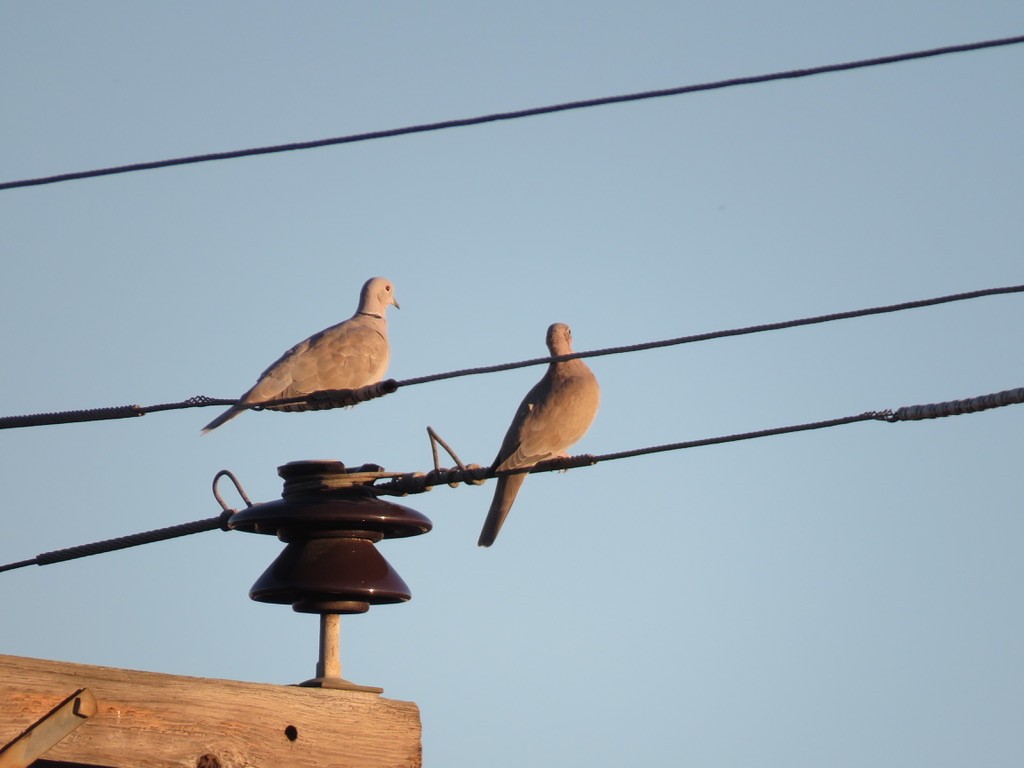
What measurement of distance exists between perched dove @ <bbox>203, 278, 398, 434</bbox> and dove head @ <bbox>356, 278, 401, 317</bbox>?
0.73 metres

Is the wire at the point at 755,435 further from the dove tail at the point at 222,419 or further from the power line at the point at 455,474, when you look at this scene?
the dove tail at the point at 222,419

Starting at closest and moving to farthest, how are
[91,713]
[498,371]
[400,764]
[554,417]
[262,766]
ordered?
1. [91,713]
2. [262,766]
3. [400,764]
4. [498,371]
5. [554,417]

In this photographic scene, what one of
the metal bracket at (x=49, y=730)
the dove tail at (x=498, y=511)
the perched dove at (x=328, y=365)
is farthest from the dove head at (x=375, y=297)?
the metal bracket at (x=49, y=730)

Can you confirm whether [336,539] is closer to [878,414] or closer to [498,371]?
[498,371]

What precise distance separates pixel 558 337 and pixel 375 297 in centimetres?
138

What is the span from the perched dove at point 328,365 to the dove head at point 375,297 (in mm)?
734

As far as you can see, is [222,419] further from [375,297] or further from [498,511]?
[375,297]

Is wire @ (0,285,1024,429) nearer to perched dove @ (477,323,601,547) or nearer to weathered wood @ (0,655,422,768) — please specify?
weathered wood @ (0,655,422,768)

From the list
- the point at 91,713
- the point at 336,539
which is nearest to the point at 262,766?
the point at 91,713

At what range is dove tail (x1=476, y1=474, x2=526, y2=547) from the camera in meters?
7.49

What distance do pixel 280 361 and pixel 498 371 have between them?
4.65 metres

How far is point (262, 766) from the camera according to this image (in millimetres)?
2711

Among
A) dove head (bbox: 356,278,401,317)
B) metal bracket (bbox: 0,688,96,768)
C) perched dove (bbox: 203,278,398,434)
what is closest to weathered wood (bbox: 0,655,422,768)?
metal bracket (bbox: 0,688,96,768)

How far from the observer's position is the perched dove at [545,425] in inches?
299
